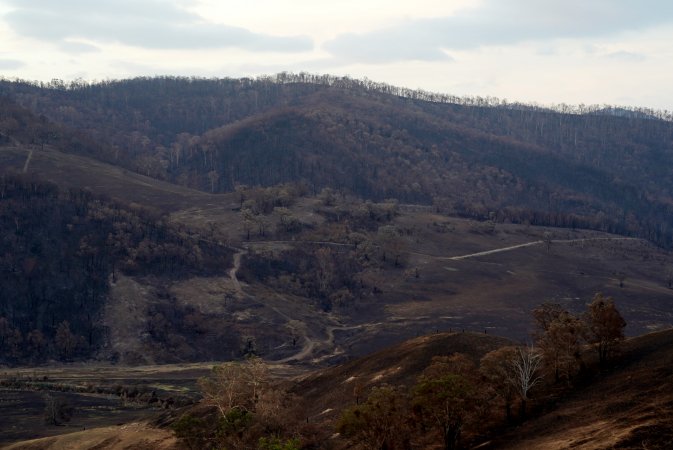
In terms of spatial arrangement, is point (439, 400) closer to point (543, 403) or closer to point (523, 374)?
point (523, 374)

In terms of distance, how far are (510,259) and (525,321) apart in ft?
153

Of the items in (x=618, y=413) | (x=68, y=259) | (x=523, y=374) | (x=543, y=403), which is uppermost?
(x=618, y=413)

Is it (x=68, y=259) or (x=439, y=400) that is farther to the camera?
(x=68, y=259)

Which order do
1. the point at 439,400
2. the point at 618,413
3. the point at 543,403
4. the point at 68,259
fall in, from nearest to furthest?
the point at 618,413
the point at 439,400
the point at 543,403
the point at 68,259

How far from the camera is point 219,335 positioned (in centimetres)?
14250

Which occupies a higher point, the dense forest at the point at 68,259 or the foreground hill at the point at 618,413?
the foreground hill at the point at 618,413

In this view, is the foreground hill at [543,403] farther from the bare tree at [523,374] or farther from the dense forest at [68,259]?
the dense forest at [68,259]

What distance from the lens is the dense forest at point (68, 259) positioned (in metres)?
135

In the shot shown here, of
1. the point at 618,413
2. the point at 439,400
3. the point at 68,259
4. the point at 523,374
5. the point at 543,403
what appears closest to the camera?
the point at 618,413

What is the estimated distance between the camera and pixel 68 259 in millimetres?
154375

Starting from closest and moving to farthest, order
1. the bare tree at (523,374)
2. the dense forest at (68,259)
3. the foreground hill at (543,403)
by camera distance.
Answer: the foreground hill at (543,403)
the bare tree at (523,374)
the dense forest at (68,259)

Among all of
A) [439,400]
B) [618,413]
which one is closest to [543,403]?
[618,413]

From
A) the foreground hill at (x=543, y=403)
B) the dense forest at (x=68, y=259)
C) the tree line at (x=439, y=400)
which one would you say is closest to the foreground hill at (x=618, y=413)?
the foreground hill at (x=543, y=403)

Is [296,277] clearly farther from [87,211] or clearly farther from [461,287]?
[87,211]
